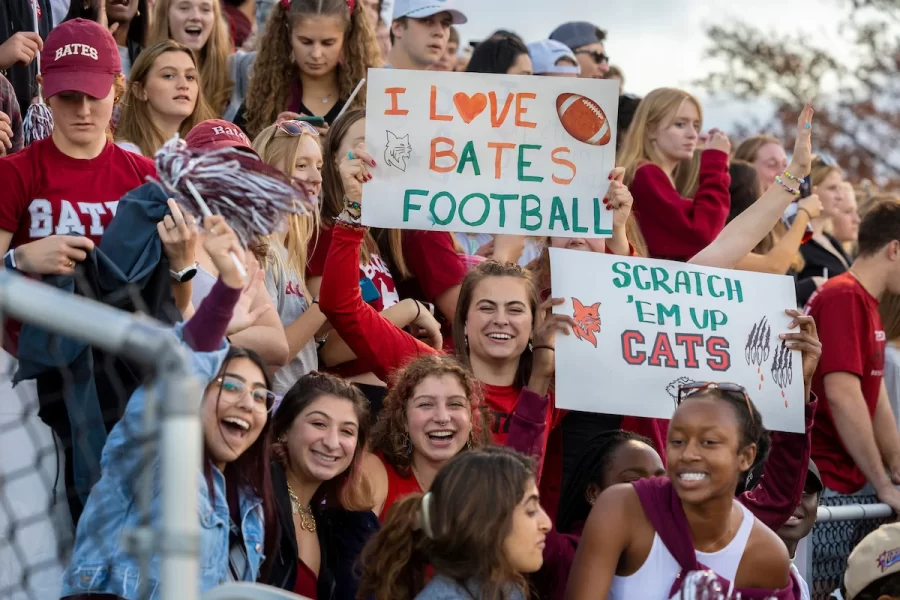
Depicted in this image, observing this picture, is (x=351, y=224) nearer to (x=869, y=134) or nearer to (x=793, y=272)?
(x=793, y=272)

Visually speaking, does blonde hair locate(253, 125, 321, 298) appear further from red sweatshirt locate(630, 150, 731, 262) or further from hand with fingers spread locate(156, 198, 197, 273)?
red sweatshirt locate(630, 150, 731, 262)

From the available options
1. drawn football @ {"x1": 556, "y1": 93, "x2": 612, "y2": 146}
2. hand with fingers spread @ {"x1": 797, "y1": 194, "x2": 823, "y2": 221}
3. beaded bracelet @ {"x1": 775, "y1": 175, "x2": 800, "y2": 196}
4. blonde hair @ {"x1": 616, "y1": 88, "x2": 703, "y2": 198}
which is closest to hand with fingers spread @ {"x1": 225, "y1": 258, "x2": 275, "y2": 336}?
drawn football @ {"x1": 556, "y1": 93, "x2": 612, "y2": 146}

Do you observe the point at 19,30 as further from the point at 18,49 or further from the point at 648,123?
the point at 648,123

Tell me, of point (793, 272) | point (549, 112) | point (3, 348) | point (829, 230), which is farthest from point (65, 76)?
point (829, 230)

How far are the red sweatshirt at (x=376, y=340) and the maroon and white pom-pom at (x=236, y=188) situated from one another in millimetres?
1303

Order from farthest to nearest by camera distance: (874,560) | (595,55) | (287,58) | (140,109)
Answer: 1. (595,55)
2. (287,58)
3. (140,109)
4. (874,560)

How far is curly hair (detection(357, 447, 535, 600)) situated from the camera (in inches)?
163

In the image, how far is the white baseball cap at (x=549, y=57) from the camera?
8.70 metres

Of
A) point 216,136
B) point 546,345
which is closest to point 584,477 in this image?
point 546,345

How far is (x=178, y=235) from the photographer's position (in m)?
4.43

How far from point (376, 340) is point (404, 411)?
502mm

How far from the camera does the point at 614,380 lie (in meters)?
5.50

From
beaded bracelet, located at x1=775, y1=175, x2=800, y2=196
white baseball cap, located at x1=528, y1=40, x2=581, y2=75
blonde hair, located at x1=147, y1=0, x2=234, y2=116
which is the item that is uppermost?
white baseball cap, located at x1=528, y1=40, x2=581, y2=75

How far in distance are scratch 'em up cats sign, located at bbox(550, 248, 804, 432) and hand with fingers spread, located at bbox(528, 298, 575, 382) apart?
0.03m
